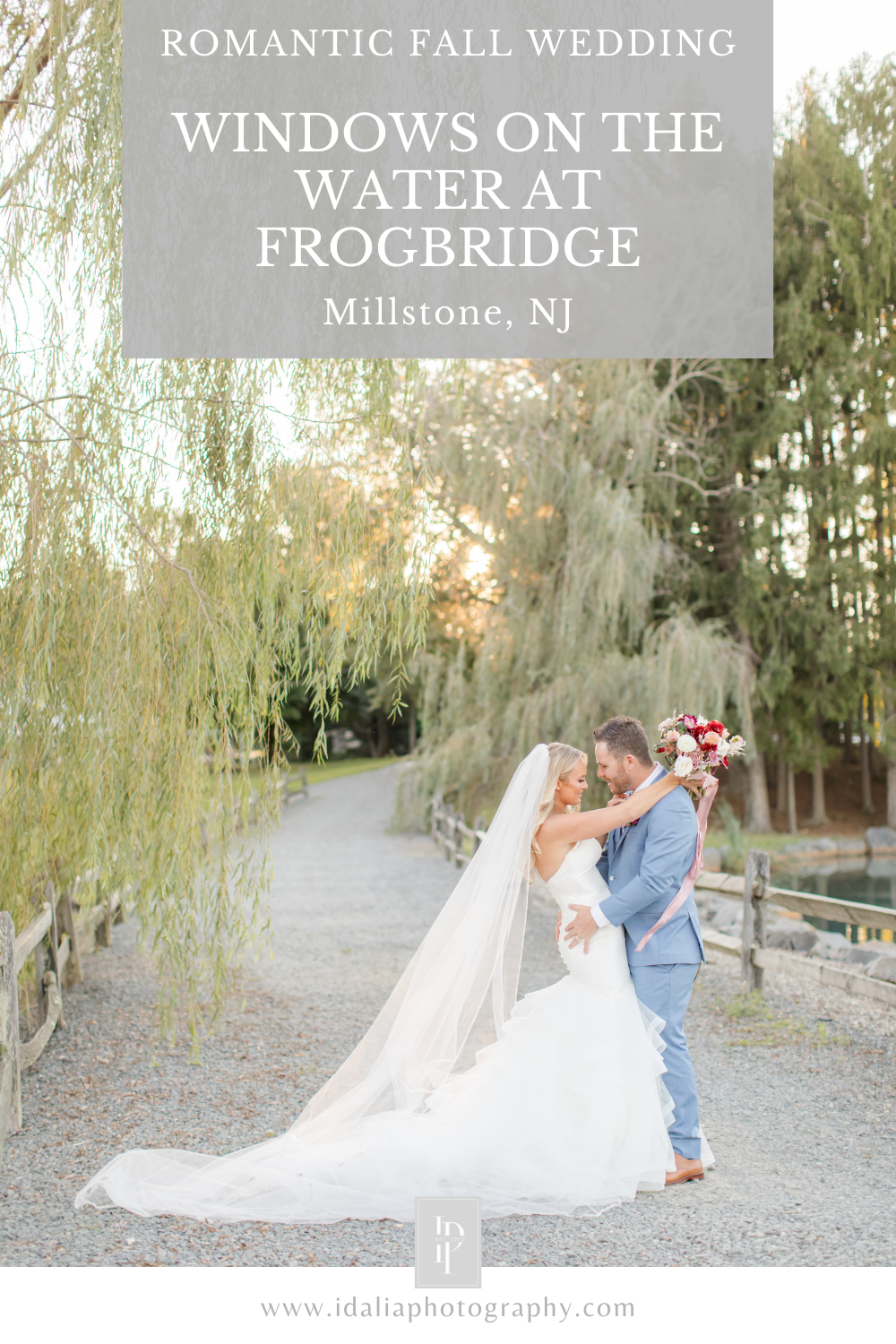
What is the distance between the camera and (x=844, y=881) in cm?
1628

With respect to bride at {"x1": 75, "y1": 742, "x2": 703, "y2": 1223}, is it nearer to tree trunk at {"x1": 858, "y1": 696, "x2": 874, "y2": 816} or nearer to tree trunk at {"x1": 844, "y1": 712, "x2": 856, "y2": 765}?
tree trunk at {"x1": 858, "y1": 696, "x2": 874, "y2": 816}

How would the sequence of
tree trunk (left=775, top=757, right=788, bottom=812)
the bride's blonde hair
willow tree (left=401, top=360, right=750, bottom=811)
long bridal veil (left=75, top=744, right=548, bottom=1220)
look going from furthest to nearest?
tree trunk (left=775, top=757, right=788, bottom=812), willow tree (left=401, top=360, right=750, bottom=811), the bride's blonde hair, long bridal veil (left=75, top=744, right=548, bottom=1220)

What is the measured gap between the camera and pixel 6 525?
13.6 ft

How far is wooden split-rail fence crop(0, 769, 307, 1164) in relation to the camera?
4320 mm

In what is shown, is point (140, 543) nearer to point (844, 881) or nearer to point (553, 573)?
point (553, 573)

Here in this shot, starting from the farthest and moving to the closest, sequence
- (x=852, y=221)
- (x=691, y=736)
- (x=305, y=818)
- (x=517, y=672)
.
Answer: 1. (x=305, y=818)
2. (x=852, y=221)
3. (x=517, y=672)
4. (x=691, y=736)

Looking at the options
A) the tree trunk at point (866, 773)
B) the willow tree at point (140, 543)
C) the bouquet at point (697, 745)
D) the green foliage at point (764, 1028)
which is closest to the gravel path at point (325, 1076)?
the green foliage at point (764, 1028)

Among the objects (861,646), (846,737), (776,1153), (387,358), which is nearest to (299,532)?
(387,358)

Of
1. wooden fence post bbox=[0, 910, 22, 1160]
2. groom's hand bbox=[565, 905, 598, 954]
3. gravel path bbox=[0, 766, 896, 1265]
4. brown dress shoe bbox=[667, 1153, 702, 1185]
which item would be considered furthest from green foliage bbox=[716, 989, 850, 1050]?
wooden fence post bbox=[0, 910, 22, 1160]

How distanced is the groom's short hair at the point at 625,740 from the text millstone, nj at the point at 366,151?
2.14 m

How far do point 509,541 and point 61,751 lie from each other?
10623 mm

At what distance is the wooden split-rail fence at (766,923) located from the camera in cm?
601

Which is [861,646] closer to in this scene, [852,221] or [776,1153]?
[852,221]
